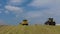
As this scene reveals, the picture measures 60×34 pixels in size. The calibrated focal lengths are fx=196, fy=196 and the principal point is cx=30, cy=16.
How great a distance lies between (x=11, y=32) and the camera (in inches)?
1316

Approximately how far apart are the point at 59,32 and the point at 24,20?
1372 centimetres

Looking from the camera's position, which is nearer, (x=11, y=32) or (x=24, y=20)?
(x=11, y=32)

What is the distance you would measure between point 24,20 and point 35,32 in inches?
511

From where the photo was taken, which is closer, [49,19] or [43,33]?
[43,33]

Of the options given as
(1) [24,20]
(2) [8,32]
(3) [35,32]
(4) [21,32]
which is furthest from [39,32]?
(1) [24,20]

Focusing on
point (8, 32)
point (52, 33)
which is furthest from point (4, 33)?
point (52, 33)

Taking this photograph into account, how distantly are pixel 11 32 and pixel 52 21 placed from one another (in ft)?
59.9

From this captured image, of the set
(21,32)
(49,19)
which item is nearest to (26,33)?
(21,32)

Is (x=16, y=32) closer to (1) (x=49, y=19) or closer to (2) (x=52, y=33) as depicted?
(2) (x=52, y=33)

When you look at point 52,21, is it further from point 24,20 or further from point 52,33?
point 52,33

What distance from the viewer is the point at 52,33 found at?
33.5m

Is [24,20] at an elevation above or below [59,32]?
above

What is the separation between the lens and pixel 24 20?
46.5 m

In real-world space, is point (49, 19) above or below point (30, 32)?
above
